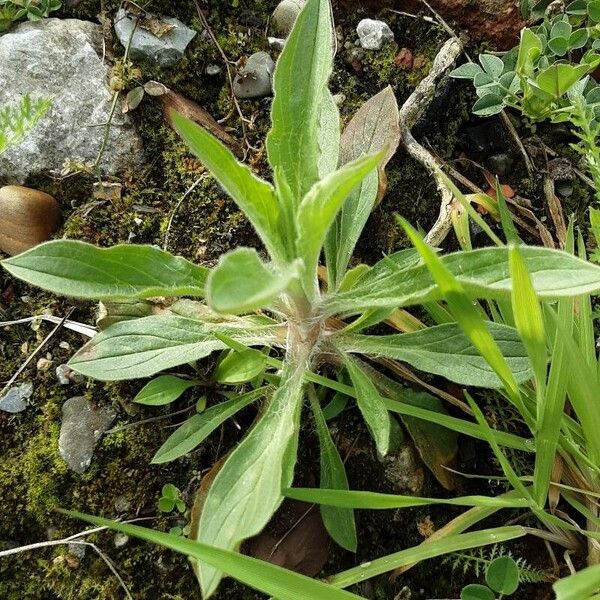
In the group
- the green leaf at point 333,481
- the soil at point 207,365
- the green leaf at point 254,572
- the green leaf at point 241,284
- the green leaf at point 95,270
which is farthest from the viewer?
the soil at point 207,365

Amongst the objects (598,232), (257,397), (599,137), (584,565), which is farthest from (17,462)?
(599,137)

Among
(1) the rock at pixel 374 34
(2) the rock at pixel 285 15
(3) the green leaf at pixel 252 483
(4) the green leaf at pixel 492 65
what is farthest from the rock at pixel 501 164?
(3) the green leaf at pixel 252 483

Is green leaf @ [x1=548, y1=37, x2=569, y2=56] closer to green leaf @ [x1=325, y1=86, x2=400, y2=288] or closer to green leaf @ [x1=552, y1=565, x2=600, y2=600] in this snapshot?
green leaf @ [x1=325, y1=86, x2=400, y2=288]

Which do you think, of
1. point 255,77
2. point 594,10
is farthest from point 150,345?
point 594,10

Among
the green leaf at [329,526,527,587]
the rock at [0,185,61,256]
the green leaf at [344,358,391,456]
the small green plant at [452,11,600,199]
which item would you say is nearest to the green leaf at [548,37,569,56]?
the small green plant at [452,11,600,199]

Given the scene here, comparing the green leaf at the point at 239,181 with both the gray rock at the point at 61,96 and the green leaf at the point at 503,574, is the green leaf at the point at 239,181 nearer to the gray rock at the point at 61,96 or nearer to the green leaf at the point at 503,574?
the gray rock at the point at 61,96

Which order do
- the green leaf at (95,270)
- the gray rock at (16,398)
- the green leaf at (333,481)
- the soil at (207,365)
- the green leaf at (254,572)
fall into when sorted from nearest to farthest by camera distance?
1. the green leaf at (254,572)
2. the green leaf at (95,270)
3. the green leaf at (333,481)
4. the soil at (207,365)
5. the gray rock at (16,398)
